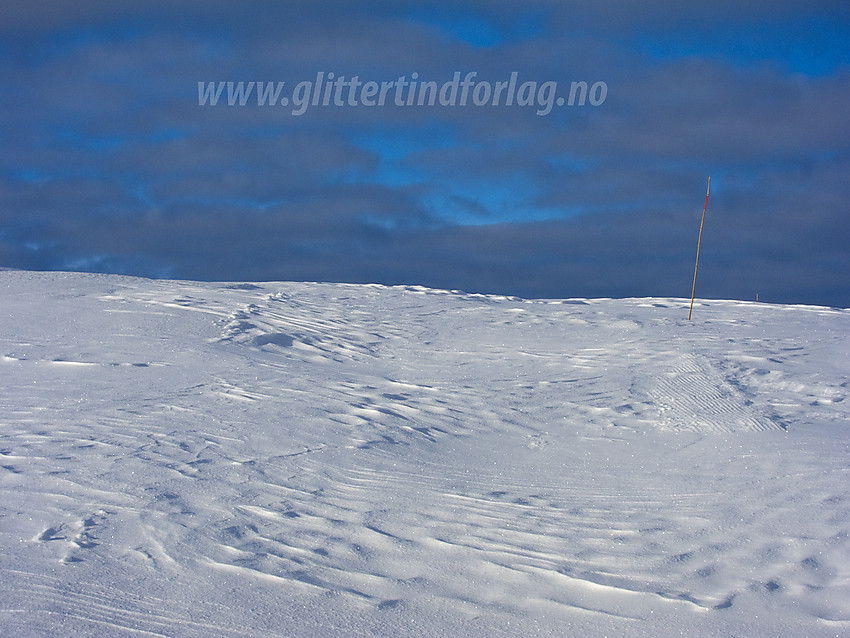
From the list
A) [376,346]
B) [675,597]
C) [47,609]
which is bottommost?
[47,609]

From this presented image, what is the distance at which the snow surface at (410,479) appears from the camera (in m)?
3.28

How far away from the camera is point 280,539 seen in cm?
402

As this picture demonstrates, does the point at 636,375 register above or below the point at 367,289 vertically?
below

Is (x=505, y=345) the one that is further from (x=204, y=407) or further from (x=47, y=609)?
(x=47, y=609)

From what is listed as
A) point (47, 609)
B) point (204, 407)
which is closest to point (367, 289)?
point (204, 407)

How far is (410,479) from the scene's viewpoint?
5.30m

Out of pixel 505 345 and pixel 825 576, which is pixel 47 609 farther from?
pixel 505 345

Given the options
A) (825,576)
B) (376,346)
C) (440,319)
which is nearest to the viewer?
(825,576)

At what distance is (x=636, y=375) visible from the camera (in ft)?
28.5

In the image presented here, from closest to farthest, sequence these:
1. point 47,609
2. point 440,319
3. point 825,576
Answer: point 47,609 → point 825,576 → point 440,319

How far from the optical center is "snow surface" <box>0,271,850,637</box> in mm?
3283

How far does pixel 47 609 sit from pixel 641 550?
3.10 metres

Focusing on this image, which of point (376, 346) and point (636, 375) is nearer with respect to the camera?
point (636, 375)

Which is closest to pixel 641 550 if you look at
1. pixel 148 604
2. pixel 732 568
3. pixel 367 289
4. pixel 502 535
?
pixel 732 568
